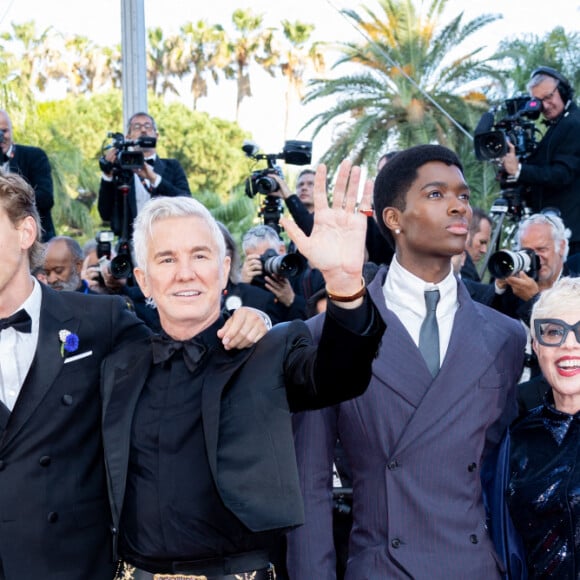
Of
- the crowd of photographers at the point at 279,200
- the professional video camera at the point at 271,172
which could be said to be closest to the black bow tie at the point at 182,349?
the crowd of photographers at the point at 279,200

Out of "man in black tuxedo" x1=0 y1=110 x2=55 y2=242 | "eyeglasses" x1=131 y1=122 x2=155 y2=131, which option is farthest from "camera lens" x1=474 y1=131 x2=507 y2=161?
"man in black tuxedo" x1=0 y1=110 x2=55 y2=242

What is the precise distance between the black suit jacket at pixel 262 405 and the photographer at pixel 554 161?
3854 mm

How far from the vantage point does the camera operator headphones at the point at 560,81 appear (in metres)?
6.05

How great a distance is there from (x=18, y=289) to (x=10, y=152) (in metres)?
3.72

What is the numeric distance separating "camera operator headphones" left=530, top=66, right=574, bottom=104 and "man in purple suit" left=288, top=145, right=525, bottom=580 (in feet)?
11.5

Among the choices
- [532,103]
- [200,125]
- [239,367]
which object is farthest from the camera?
[200,125]

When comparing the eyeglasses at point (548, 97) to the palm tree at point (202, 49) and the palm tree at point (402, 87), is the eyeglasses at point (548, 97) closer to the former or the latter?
the palm tree at point (402, 87)

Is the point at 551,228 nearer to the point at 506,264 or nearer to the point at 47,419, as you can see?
the point at 506,264

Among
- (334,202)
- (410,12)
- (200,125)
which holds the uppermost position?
(410,12)

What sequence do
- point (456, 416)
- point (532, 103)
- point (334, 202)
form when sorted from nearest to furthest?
point (334, 202)
point (456, 416)
point (532, 103)

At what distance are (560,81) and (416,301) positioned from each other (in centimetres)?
383

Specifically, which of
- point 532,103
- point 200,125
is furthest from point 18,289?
point 200,125

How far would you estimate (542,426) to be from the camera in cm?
271

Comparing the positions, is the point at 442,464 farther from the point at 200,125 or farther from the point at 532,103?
the point at 200,125
